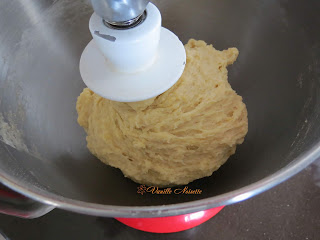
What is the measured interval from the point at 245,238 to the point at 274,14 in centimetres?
57

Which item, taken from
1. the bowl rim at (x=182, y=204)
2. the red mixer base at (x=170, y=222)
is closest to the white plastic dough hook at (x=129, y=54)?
the bowl rim at (x=182, y=204)

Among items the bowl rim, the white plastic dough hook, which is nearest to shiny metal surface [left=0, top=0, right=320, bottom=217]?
the bowl rim

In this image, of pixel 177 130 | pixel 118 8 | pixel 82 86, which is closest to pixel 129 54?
pixel 118 8

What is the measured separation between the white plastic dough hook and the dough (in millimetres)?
98

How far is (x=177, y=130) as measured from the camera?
660 mm

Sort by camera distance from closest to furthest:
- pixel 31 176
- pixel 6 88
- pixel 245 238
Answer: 1. pixel 31 176
2. pixel 6 88
3. pixel 245 238

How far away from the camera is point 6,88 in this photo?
68 cm

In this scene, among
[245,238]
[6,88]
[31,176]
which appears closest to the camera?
[31,176]

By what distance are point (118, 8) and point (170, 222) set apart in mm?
550

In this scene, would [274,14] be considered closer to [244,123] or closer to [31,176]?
[244,123]

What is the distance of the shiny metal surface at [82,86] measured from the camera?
23.2 inches

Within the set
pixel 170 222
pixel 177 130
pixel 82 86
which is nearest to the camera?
pixel 177 130

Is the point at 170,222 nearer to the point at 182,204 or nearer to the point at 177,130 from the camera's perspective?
the point at 177,130

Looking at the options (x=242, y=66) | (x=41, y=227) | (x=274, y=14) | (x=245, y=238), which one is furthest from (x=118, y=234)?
(x=274, y=14)
